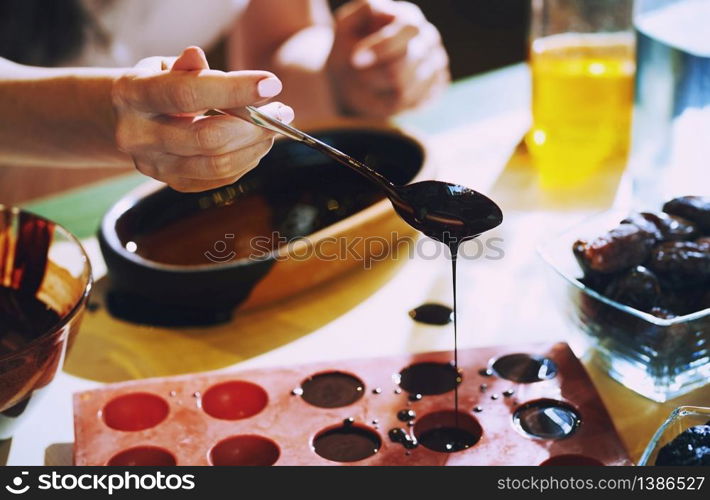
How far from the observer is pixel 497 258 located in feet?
3.65

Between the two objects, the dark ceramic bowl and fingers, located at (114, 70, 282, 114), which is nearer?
fingers, located at (114, 70, 282, 114)

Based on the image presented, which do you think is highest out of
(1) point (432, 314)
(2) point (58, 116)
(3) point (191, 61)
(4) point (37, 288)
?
(3) point (191, 61)

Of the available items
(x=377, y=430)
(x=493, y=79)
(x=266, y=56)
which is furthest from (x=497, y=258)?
(x=266, y=56)

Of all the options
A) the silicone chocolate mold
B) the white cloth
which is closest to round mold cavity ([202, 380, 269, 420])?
the silicone chocolate mold

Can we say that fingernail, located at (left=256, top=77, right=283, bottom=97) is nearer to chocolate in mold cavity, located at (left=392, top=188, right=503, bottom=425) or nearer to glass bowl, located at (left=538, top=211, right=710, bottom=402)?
chocolate in mold cavity, located at (left=392, top=188, right=503, bottom=425)

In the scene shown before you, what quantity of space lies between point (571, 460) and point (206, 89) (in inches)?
17.2

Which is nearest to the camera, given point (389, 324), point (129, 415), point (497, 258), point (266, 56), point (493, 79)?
point (129, 415)

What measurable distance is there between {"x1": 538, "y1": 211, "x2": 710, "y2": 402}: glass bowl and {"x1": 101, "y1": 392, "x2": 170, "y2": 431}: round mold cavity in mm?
408

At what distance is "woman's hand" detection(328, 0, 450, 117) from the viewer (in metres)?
1.39

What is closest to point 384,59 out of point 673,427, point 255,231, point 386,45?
point 386,45

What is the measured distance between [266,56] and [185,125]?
1.18 m

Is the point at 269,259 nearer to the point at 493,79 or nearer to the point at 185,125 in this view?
the point at 185,125

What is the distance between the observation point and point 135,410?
871 millimetres

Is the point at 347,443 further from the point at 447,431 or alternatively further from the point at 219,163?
the point at 219,163
